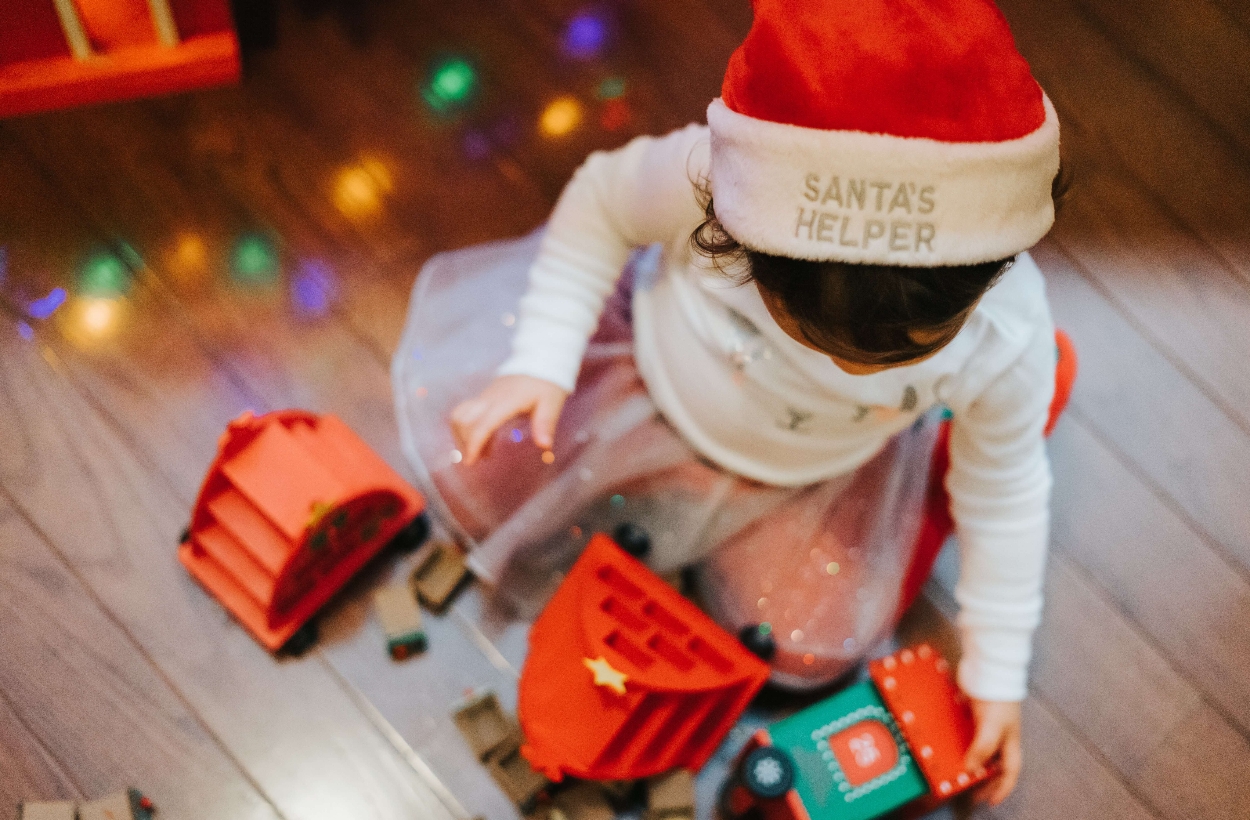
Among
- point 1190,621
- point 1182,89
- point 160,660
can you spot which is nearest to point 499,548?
point 160,660

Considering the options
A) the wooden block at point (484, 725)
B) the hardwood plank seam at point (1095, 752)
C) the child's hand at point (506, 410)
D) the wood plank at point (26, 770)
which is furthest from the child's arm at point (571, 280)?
the hardwood plank seam at point (1095, 752)

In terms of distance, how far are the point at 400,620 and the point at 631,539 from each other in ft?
0.71

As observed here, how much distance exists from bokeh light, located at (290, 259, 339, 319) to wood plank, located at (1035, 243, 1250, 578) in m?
0.74

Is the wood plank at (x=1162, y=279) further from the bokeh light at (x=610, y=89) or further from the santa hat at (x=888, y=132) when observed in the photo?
the santa hat at (x=888, y=132)

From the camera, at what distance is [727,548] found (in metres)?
0.89

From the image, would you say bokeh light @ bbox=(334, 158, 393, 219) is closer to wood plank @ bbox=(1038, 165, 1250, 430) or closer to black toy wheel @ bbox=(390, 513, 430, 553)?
black toy wheel @ bbox=(390, 513, 430, 553)

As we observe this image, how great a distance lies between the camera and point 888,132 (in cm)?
46

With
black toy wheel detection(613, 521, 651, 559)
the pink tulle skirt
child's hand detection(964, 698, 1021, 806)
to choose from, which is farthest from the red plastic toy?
child's hand detection(964, 698, 1021, 806)

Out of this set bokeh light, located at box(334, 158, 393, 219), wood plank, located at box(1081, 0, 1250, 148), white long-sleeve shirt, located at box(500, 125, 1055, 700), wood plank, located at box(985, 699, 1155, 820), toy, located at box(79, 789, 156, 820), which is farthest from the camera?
wood plank, located at box(1081, 0, 1250, 148)

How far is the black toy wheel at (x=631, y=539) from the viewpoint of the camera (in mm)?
849

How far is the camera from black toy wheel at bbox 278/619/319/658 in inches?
34.0

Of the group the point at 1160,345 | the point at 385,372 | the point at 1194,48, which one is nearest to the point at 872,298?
the point at 385,372

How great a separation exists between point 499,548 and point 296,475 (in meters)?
0.18

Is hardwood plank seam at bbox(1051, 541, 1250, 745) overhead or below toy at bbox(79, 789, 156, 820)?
below
